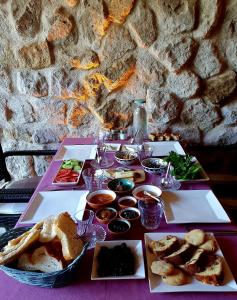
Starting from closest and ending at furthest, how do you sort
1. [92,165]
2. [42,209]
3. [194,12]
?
1. [42,209]
2. [92,165]
3. [194,12]

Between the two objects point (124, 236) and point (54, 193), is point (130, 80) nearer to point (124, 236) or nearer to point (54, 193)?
point (54, 193)

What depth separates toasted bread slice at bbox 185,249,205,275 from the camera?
0.78 metres

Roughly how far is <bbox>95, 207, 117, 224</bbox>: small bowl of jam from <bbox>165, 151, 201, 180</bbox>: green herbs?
0.41 metres

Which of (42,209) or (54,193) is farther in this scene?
(54,193)

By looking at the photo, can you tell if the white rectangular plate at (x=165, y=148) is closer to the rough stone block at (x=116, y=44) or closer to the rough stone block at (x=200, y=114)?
the rough stone block at (x=200, y=114)

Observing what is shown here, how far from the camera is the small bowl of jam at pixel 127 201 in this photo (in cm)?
112

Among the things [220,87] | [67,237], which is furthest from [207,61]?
[67,237]

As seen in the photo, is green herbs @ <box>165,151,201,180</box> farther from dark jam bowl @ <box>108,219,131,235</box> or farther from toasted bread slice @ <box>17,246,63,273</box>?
toasted bread slice @ <box>17,246,63,273</box>

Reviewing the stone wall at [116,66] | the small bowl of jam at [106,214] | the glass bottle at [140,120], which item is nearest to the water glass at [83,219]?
the small bowl of jam at [106,214]

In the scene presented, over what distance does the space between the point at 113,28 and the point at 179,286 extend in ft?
5.26

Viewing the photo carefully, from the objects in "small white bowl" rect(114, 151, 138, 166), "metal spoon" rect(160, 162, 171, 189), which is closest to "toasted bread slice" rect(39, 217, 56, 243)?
"metal spoon" rect(160, 162, 171, 189)

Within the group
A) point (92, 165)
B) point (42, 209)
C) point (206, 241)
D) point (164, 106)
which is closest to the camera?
point (206, 241)

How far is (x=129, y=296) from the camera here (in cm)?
74

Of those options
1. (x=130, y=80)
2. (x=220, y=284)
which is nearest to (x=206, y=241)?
(x=220, y=284)
